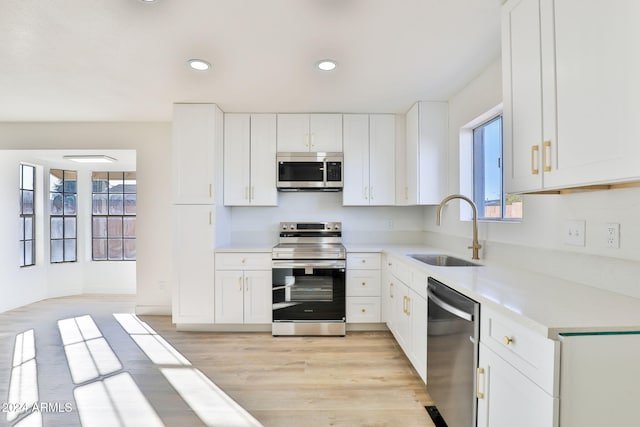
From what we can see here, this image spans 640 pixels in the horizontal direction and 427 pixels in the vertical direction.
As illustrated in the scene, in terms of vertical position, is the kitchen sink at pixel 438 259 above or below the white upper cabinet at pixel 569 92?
below

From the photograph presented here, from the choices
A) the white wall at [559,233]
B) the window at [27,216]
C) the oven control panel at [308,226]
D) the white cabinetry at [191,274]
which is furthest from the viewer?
the window at [27,216]

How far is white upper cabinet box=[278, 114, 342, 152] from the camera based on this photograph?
354 centimetres

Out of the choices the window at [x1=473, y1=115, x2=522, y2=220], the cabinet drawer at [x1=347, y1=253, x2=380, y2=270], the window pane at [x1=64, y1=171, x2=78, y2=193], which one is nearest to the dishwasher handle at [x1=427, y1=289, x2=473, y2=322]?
the window at [x1=473, y1=115, x2=522, y2=220]

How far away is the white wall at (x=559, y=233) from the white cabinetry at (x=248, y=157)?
1.95 meters

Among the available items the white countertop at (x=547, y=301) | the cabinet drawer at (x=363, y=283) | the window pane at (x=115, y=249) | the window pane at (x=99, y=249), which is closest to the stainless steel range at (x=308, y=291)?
the cabinet drawer at (x=363, y=283)

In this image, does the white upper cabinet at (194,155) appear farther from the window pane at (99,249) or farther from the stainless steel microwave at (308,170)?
the window pane at (99,249)

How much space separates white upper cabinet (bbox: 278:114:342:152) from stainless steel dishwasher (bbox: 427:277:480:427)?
6.81 feet

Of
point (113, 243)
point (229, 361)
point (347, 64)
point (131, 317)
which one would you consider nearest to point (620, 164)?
point (347, 64)

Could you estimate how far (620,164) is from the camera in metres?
1.04

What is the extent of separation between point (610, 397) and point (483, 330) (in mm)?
453

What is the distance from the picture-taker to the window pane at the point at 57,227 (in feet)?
16.3

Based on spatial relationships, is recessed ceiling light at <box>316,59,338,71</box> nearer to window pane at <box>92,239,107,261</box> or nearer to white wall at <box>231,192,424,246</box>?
white wall at <box>231,192,424,246</box>

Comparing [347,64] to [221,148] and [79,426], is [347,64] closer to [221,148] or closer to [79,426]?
[221,148]

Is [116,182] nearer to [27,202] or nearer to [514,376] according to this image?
[27,202]
